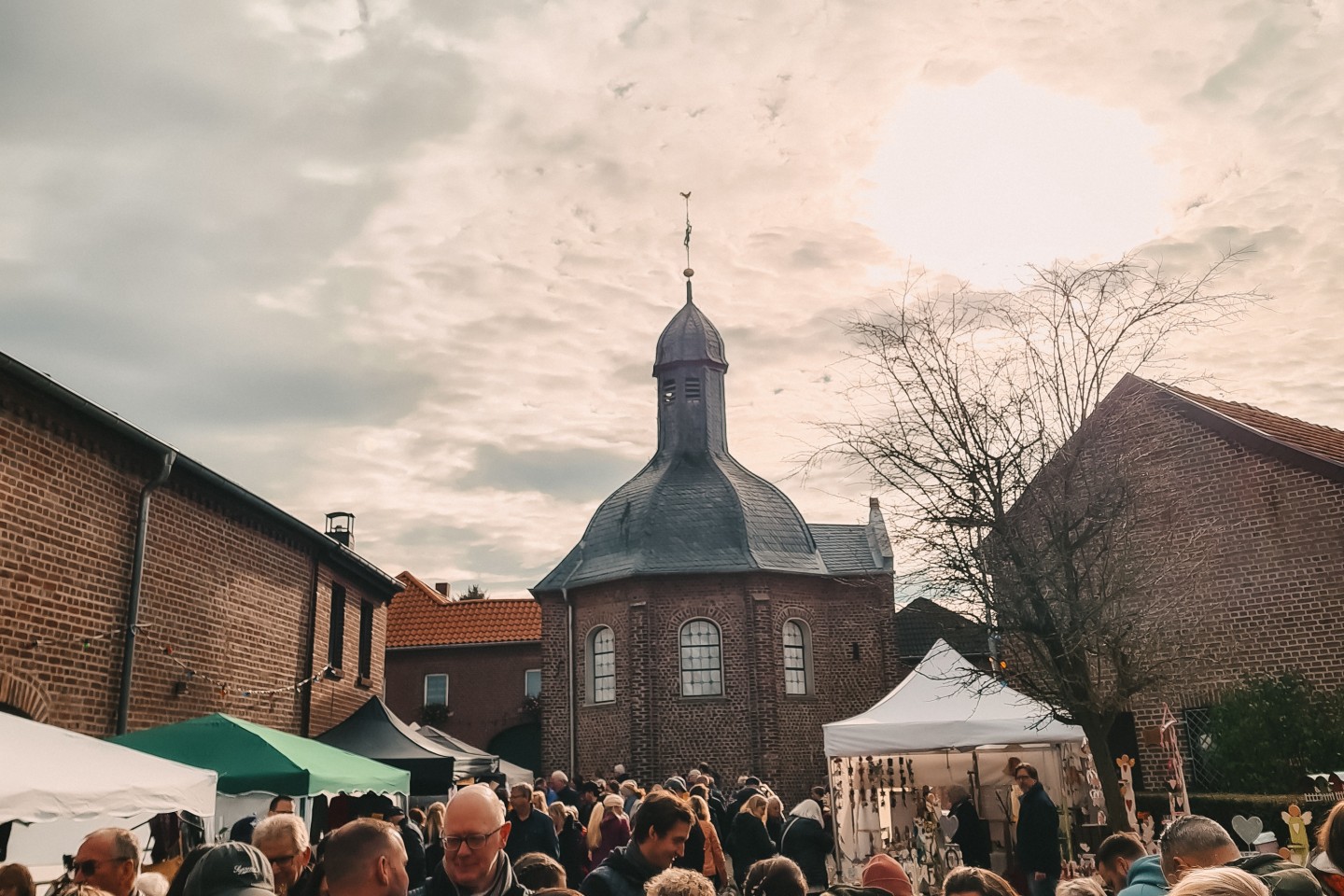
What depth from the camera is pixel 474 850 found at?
3.70 metres

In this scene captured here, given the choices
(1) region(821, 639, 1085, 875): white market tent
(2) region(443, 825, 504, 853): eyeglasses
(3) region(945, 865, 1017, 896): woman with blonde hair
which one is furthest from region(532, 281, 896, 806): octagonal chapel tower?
(2) region(443, 825, 504, 853): eyeglasses

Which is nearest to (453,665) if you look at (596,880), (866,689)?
(866,689)

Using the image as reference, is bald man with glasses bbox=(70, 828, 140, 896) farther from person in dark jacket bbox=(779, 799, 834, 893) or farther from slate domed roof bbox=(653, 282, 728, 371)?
slate domed roof bbox=(653, 282, 728, 371)

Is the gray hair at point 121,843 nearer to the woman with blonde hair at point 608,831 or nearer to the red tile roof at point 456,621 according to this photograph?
the woman with blonde hair at point 608,831

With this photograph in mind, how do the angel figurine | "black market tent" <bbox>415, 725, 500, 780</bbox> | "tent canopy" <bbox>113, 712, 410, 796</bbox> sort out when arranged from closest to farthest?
1. the angel figurine
2. "tent canopy" <bbox>113, 712, 410, 796</bbox>
3. "black market tent" <bbox>415, 725, 500, 780</bbox>

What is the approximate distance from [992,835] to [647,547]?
1353 cm

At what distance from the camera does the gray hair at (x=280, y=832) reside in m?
4.84

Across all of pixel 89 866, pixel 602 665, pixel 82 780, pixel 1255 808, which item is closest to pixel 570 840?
pixel 82 780

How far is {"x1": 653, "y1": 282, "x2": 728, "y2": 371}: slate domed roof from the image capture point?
A: 106 feet

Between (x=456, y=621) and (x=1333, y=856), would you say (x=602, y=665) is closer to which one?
(x=456, y=621)

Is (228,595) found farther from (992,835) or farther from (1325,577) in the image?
(1325,577)

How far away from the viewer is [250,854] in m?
3.66

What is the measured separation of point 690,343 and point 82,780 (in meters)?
26.7

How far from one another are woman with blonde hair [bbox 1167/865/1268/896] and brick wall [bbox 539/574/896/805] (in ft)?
77.5
